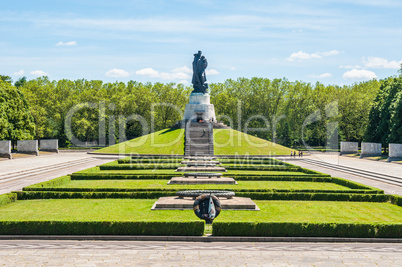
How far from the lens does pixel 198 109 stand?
Answer: 226ft

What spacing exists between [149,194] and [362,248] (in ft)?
41.7

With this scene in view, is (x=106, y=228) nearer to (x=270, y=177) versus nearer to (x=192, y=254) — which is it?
(x=192, y=254)

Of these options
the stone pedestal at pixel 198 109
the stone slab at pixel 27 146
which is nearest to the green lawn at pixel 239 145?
the stone pedestal at pixel 198 109

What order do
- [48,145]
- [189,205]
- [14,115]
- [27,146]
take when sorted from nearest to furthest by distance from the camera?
[189,205]
[27,146]
[14,115]
[48,145]

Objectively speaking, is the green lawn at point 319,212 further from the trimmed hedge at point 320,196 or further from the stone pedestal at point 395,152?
the stone pedestal at point 395,152

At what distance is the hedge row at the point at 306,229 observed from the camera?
52.6 ft

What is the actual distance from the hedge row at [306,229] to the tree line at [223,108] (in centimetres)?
6508

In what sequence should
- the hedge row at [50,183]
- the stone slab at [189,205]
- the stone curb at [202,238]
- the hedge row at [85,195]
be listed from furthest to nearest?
the hedge row at [50,183]
the hedge row at [85,195]
the stone slab at [189,205]
the stone curb at [202,238]

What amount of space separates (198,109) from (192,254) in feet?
182

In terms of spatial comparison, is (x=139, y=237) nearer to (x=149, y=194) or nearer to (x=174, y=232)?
(x=174, y=232)

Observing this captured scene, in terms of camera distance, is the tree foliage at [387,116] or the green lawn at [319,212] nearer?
the green lawn at [319,212]

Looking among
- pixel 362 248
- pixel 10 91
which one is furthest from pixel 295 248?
pixel 10 91

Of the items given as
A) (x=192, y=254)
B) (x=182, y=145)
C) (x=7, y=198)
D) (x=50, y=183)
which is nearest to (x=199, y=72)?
(x=182, y=145)

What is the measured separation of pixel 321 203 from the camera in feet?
75.9
